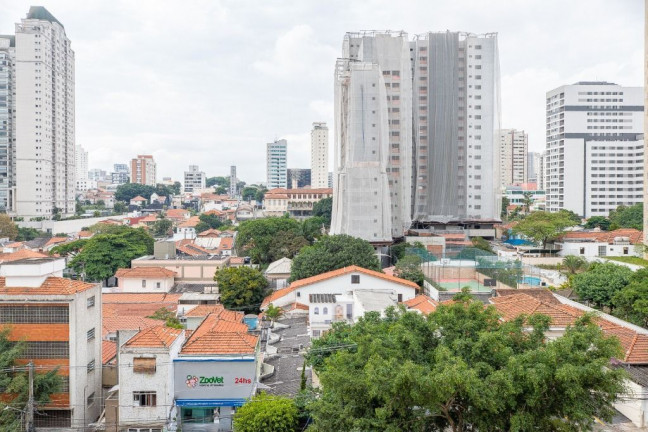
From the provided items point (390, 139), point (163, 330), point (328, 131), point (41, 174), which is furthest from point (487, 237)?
point (328, 131)

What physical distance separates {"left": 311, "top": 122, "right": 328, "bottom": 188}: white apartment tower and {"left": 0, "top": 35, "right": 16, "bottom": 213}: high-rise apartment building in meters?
61.9

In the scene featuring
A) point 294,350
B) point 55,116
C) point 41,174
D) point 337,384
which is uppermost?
point 55,116

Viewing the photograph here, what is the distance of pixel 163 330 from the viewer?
1559 centimetres

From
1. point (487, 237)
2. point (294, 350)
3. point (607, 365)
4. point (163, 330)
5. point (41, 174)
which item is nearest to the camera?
point (607, 365)

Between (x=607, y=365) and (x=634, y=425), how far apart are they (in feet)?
13.0

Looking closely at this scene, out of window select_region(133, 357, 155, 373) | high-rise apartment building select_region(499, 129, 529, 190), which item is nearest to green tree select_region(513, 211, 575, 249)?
window select_region(133, 357, 155, 373)

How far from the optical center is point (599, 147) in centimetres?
7869

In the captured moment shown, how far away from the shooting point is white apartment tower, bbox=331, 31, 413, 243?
44.3 metres

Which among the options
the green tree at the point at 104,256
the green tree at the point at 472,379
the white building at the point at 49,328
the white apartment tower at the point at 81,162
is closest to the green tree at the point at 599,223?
the green tree at the point at 104,256

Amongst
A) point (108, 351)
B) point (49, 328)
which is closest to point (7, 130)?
point (108, 351)

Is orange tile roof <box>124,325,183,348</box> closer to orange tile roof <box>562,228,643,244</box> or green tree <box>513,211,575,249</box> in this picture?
green tree <box>513,211,575,249</box>

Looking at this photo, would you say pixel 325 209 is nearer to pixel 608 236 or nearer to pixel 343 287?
pixel 608 236

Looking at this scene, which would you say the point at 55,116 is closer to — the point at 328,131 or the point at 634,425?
the point at 328,131

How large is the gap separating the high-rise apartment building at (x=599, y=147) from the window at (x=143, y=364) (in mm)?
76201
